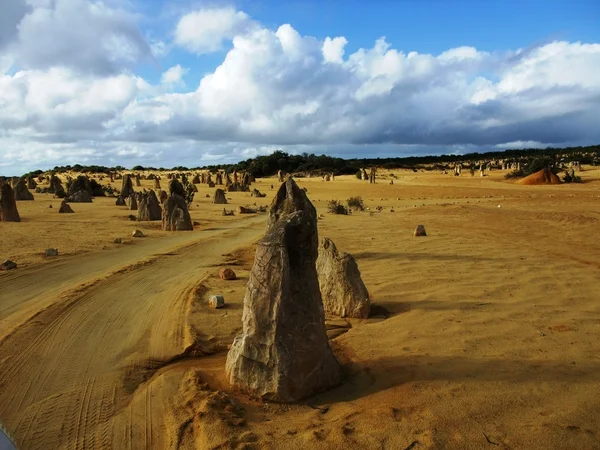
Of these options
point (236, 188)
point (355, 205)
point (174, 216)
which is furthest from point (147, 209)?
point (236, 188)

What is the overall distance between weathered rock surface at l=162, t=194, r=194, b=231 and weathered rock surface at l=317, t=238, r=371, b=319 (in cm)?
1020

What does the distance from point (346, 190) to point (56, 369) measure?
34183 millimetres

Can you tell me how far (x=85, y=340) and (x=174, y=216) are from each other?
10.6m

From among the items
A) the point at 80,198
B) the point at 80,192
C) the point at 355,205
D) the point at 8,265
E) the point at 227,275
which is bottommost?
the point at 355,205

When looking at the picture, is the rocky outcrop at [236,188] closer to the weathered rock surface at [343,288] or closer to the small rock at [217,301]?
the small rock at [217,301]

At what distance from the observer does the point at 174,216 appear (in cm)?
1606

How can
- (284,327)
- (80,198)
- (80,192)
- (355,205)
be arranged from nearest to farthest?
(284,327) → (355,205) → (80,198) → (80,192)

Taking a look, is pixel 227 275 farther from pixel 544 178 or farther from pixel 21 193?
pixel 544 178

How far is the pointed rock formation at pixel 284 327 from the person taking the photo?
13.8 ft

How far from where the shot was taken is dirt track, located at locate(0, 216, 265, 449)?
12.9ft

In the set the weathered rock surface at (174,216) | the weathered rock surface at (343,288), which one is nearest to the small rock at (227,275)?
the weathered rock surface at (343,288)

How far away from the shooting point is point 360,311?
6.38m

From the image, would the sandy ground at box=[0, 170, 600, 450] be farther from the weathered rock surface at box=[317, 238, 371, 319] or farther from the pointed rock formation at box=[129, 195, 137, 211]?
the pointed rock formation at box=[129, 195, 137, 211]

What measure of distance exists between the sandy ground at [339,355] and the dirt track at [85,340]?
0.06 feet
